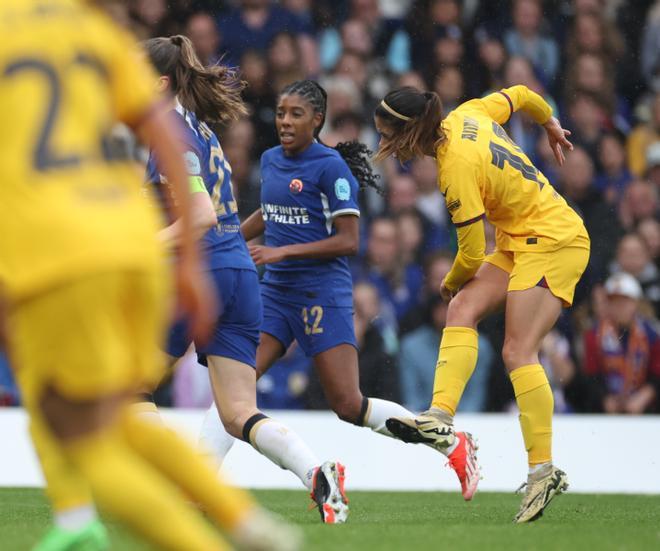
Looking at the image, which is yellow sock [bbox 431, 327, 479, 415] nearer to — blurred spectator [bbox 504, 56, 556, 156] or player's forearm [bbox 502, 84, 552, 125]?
player's forearm [bbox 502, 84, 552, 125]

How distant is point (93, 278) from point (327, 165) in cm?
412

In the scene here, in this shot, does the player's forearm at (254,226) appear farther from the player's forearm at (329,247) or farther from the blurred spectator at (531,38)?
the blurred spectator at (531,38)

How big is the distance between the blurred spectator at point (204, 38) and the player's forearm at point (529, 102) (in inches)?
190

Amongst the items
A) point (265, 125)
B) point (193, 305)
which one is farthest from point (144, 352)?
point (265, 125)

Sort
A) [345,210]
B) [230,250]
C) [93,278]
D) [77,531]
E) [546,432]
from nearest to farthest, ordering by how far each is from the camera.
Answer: [93,278], [77,531], [230,250], [546,432], [345,210]

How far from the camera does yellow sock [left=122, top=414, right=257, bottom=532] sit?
3373 mm

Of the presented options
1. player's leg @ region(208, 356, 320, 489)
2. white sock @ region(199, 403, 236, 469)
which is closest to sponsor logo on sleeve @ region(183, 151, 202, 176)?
player's leg @ region(208, 356, 320, 489)

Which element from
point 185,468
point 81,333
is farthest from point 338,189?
point 81,333

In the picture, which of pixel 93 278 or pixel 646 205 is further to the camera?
pixel 646 205

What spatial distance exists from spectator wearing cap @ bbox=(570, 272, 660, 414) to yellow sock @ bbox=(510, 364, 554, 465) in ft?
11.7

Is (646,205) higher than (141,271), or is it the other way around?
(141,271)

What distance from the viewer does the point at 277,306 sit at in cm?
714

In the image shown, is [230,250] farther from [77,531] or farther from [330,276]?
[77,531]

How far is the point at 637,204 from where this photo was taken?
11172 millimetres
